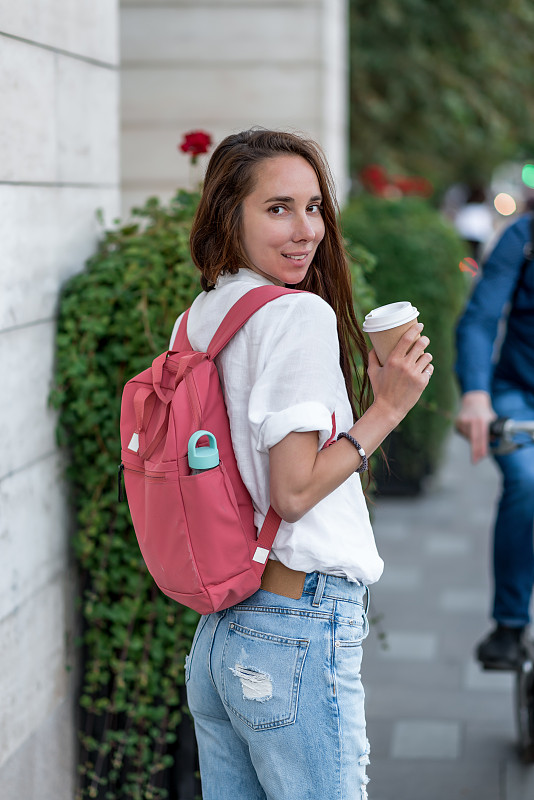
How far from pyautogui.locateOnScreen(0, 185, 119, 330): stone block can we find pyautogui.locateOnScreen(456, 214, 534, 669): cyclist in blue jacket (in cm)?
133

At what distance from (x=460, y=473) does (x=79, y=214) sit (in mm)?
5815

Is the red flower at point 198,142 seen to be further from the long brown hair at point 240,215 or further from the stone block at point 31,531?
the long brown hair at point 240,215

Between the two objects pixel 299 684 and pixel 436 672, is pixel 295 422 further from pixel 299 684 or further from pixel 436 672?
pixel 436 672

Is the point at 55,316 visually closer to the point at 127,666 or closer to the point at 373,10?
the point at 127,666

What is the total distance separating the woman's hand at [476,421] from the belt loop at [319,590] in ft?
5.34

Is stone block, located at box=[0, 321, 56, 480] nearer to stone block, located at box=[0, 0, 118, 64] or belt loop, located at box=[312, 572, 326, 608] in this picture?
stone block, located at box=[0, 0, 118, 64]

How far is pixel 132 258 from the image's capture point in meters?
3.24

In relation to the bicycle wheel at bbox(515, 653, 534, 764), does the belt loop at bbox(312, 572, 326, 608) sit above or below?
above

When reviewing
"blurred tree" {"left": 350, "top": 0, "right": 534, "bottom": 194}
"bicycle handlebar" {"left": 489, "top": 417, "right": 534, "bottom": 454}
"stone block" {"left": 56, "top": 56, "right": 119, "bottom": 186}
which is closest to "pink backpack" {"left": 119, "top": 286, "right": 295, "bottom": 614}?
"stone block" {"left": 56, "top": 56, "right": 119, "bottom": 186}

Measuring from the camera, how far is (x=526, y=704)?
3.77 metres

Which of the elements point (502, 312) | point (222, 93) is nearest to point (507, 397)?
point (502, 312)

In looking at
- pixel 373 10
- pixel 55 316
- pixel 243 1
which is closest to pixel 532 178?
pixel 55 316

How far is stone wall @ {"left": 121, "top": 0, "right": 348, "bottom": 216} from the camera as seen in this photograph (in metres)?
7.04

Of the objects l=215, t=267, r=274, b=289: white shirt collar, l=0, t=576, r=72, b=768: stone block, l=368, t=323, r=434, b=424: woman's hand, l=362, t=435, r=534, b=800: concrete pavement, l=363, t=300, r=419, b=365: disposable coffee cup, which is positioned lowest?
l=362, t=435, r=534, b=800: concrete pavement
